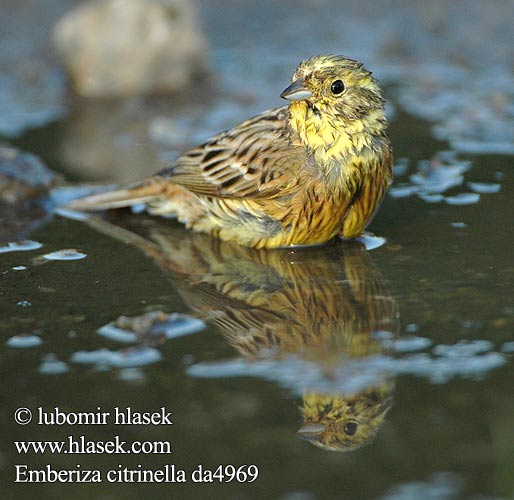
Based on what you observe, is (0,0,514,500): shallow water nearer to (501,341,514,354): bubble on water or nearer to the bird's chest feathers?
(501,341,514,354): bubble on water

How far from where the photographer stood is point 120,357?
4844mm

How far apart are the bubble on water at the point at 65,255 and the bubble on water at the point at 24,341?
1.22m

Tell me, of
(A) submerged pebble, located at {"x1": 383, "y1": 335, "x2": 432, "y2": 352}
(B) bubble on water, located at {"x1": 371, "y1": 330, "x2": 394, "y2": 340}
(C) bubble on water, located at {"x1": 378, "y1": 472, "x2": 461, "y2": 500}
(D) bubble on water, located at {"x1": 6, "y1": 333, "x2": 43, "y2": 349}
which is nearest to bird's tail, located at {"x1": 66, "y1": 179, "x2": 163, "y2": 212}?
(D) bubble on water, located at {"x1": 6, "y1": 333, "x2": 43, "y2": 349}

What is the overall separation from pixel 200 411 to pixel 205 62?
6579 millimetres

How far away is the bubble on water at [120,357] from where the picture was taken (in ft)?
15.7

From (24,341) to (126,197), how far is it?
2.37 m

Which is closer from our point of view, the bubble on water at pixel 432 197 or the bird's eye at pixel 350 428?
the bird's eye at pixel 350 428

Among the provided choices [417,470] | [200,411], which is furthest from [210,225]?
[417,470]

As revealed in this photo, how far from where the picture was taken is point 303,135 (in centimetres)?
629

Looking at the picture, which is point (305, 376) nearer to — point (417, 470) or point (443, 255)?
point (417, 470)

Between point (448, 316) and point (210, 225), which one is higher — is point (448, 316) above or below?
below

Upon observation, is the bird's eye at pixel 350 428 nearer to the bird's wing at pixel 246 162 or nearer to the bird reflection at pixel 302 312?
the bird reflection at pixel 302 312

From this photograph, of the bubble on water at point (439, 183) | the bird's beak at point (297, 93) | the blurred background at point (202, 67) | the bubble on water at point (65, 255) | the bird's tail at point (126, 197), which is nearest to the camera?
the bird's beak at point (297, 93)

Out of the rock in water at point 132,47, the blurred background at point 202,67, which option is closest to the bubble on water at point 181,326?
the blurred background at point 202,67
